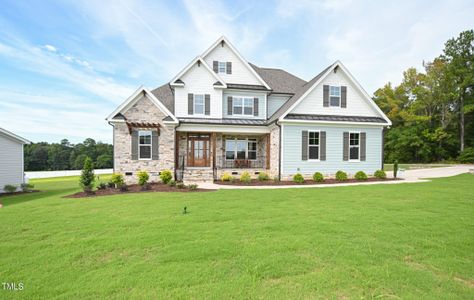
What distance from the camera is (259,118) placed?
16.7 metres

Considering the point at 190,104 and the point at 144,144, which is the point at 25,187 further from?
the point at 190,104

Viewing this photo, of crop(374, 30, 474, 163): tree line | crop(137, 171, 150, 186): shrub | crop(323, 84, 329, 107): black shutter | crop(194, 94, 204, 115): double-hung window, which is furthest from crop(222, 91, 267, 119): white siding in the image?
crop(374, 30, 474, 163): tree line

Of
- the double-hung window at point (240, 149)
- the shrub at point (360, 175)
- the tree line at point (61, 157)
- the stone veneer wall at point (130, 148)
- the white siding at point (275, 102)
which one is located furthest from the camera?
the tree line at point (61, 157)

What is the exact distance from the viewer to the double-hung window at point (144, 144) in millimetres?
13734

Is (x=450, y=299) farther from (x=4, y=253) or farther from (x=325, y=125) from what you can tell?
(x=325, y=125)

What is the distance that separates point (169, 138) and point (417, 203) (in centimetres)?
1239

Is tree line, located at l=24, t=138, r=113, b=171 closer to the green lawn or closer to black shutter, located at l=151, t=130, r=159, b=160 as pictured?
black shutter, located at l=151, t=130, r=159, b=160

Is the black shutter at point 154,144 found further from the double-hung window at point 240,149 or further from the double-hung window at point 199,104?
the double-hung window at point 240,149

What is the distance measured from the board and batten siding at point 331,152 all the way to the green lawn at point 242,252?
7.17 m

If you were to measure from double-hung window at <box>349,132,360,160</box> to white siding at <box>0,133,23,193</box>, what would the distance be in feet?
72.3

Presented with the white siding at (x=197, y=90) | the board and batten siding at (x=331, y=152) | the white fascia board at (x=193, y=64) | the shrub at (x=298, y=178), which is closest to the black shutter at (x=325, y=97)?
the board and batten siding at (x=331, y=152)

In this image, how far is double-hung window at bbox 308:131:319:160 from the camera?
14.5 meters

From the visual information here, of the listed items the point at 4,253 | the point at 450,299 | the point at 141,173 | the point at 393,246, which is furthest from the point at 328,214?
the point at 141,173

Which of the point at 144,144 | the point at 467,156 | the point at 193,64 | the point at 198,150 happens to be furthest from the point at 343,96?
the point at 467,156
